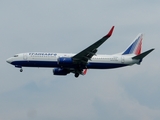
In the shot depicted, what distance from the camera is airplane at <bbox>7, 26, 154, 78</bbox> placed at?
9650 centimetres

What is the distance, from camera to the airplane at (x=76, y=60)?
96500 millimetres

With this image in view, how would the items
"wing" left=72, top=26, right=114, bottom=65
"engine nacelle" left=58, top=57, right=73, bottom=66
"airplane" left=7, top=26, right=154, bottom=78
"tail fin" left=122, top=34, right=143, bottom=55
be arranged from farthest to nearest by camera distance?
"tail fin" left=122, top=34, right=143, bottom=55 → "airplane" left=7, top=26, right=154, bottom=78 → "engine nacelle" left=58, top=57, right=73, bottom=66 → "wing" left=72, top=26, right=114, bottom=65

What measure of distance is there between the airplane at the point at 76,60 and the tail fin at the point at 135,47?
1210 mm

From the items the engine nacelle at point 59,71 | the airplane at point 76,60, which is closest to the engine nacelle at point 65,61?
the airplane at point 76,60

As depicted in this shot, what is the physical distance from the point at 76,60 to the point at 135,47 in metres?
12.7

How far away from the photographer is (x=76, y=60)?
3834 inches

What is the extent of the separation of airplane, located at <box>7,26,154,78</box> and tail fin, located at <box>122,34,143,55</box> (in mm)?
1210

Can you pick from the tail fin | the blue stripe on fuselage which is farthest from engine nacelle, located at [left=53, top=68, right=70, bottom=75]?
the tail fin

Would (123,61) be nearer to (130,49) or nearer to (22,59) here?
(130,49)

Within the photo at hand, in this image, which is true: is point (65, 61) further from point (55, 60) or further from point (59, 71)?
point (59, 71)

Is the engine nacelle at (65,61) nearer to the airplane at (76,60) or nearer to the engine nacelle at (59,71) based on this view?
the airplane at (76,60)

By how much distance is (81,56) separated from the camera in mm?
96875

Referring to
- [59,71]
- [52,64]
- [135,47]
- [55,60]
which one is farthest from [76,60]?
[135,47]

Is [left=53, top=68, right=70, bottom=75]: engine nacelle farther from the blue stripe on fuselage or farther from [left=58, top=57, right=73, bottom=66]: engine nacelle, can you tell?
[left=58, top=57, right=73, bottom=66]: engine nacelle
